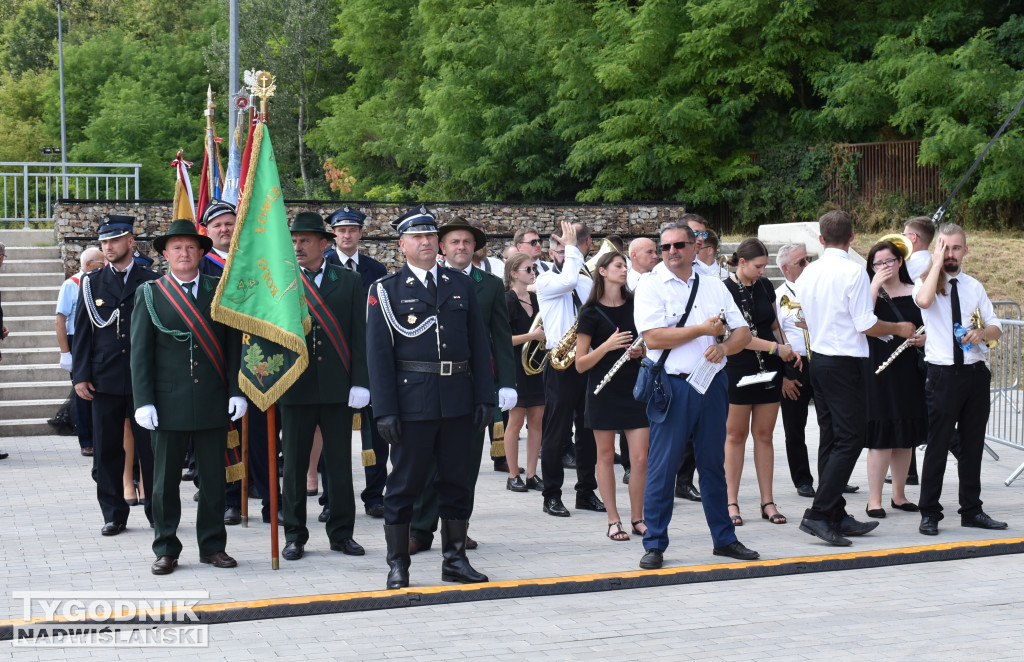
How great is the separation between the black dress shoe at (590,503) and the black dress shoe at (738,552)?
1754mm

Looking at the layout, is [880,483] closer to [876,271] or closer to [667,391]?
[876,271]

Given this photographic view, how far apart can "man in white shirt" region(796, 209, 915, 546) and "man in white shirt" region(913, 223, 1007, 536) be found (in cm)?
72

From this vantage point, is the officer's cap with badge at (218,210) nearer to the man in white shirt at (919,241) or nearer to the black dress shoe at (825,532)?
the black dress shoe at (825,532)

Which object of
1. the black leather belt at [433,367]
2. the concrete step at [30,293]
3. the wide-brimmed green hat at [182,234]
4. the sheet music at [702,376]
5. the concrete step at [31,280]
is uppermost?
the wide-brimmed green hat at [182,234]

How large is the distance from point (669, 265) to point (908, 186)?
21355 millimetres

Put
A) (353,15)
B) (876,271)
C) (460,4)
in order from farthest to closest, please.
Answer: (353,15) < (460,4) < (876,271)

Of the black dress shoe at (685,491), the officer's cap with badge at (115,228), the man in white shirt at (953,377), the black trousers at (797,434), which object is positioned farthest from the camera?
the black trousers at (797,434)

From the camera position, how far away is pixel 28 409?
13.7 m

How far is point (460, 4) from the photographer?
3656 centimetres

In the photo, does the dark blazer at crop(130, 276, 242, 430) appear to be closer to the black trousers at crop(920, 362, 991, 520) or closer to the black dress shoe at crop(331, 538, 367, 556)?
the black dress shoe at crop(331, 538, 367, 556)

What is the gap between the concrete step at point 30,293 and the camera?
1639cm

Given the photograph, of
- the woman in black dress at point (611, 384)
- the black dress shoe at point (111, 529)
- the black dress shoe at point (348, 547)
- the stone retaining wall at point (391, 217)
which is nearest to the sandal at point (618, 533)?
the woman in black dress at point (611, 384)

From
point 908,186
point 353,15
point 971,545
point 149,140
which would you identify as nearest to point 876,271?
point 971,545

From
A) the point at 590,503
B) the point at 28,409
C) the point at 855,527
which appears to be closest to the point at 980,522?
the point at 855,527
